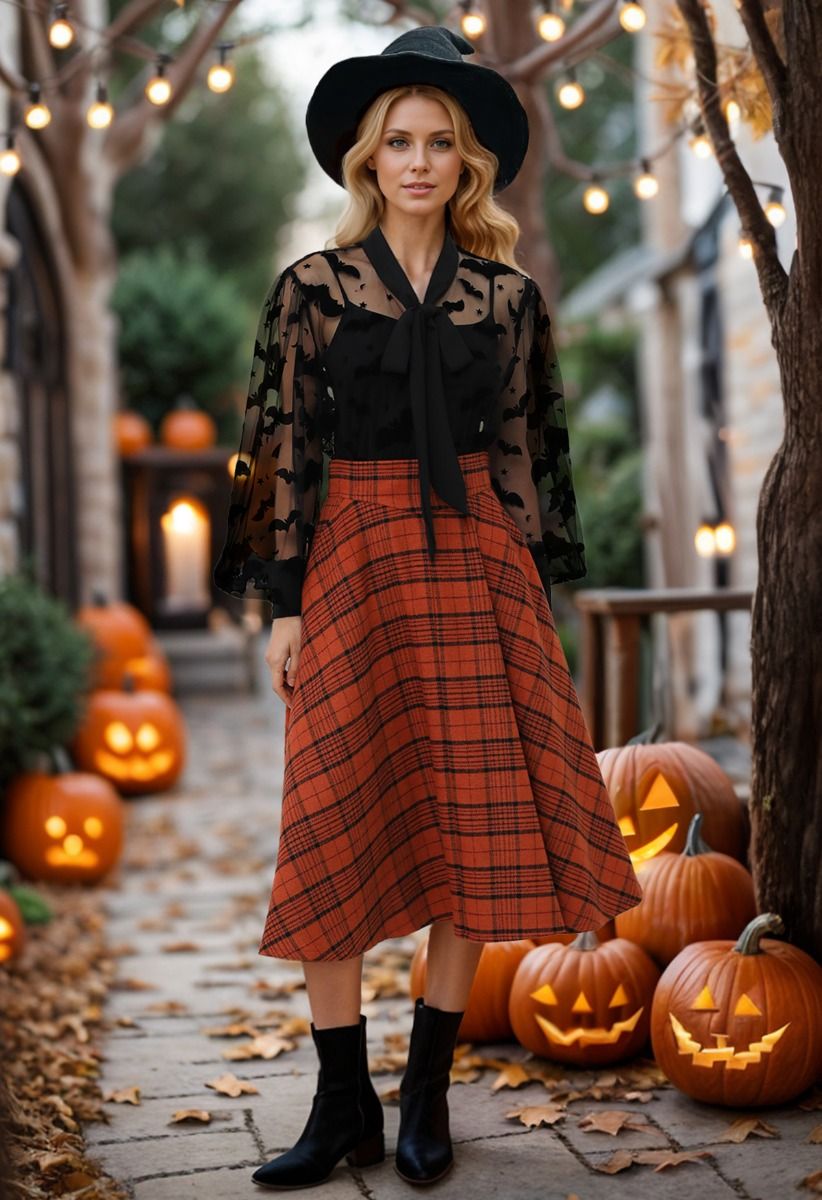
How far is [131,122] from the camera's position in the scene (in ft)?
31.2

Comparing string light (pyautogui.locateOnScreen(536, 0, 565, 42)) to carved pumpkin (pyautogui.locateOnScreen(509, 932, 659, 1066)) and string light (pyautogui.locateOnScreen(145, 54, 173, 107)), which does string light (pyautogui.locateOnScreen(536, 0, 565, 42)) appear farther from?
carved pumpkin (pyautogui.locateOnScreen(509, 932, 659, 1066))

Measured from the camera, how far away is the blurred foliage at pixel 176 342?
12.2m

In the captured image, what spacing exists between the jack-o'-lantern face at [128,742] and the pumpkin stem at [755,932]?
488 centimetres

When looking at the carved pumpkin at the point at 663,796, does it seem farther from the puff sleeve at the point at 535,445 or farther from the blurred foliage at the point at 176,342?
the blurred foliage at the point at 176,342

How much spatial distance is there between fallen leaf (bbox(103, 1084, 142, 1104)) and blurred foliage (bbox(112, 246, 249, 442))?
9497 mm

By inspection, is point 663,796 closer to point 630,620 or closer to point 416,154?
point 630,620

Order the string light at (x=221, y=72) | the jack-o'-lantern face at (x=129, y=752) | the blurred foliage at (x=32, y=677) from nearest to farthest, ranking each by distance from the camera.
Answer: the string light at (x=221, y=72), the blurred foliage at (x=32, y=677), the jack-o'-lantern face at (x=129, y=752)

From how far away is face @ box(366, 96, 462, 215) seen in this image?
2617 mm

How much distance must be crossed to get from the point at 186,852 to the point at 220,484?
5.19 metres

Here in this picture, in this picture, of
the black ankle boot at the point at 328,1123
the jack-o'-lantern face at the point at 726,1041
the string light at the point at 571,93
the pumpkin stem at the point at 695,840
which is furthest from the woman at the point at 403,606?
the string light at the point at 571,93

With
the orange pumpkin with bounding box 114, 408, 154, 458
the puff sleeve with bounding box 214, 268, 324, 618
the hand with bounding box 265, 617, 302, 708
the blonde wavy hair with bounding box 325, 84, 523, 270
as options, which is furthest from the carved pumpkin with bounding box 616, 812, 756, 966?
the orange pumpkin with bounding box 114, 408, 154, 458

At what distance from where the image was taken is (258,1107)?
10.3 ft

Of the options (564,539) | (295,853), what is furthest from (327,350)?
(295,853)

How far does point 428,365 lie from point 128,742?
520cm
